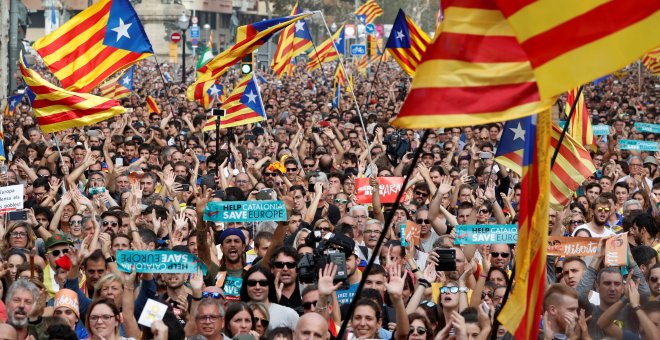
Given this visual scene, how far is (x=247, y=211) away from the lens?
10.5 metres

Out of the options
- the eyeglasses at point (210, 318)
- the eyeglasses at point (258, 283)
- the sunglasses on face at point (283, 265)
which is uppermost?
the sunglasses on face at point (283, 265)

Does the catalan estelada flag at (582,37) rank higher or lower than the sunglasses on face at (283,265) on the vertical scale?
higher

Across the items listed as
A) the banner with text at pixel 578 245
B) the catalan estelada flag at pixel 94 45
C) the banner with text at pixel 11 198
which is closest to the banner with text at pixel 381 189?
the catalan estelada flag at pixel 94 45

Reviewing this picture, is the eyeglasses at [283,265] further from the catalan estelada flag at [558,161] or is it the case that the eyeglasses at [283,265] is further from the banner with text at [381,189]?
the banner with text at [381,189]

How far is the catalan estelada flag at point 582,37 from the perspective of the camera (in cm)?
502

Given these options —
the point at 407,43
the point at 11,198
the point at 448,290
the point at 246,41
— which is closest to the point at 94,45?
the point at 246,41

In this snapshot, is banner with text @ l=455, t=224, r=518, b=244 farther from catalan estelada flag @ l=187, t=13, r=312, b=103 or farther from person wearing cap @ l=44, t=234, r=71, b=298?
catalan estelada flag @ l=187, t=13, r=312, b=103

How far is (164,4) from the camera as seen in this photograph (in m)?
72.4

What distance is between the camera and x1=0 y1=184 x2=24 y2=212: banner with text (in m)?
11.5

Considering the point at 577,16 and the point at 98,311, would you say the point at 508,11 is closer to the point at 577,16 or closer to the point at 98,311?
the point at 577,16

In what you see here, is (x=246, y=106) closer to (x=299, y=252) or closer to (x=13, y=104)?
(x=299, y=252)

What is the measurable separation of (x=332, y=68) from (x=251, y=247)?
58.4 m

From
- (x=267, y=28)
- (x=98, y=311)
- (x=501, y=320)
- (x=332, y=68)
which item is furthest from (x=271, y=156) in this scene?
(x=332, y=68)

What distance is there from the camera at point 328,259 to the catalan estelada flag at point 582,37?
141 inches
